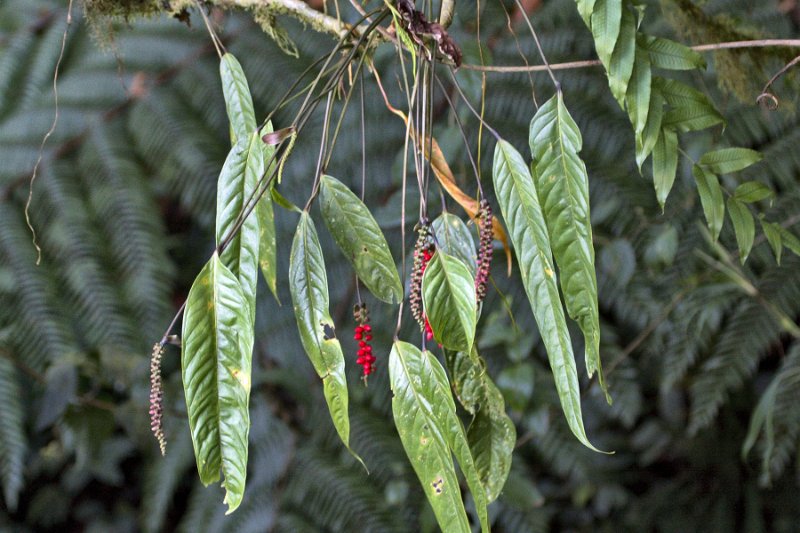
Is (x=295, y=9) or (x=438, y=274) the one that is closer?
(x=438, y=274)

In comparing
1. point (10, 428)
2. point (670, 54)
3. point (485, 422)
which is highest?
point (670, 54)

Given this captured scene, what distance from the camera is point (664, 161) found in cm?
64

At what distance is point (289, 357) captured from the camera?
1.82 metres

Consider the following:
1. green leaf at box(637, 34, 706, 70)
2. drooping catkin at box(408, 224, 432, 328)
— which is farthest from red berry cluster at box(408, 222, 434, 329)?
green leaf at box(637, 34, 706, 70)

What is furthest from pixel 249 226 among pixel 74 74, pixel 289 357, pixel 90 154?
pixel 74 74

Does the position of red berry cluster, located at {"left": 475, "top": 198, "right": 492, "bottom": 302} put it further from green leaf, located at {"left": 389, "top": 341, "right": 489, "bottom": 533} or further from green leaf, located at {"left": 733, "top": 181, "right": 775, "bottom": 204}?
green leaf, located at {"left": 733, "top": 181, "right": 775, "bottom": 204}

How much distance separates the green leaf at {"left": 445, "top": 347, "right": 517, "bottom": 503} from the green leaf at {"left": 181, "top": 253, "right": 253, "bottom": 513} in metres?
0.19

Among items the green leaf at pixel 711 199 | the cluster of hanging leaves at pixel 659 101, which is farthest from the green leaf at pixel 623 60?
the green leaf at pixel 711 199

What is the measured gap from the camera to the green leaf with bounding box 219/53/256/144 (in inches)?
25.2

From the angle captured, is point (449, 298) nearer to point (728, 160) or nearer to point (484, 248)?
point (484, 248)

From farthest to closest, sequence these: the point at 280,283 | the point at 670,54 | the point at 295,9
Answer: the point at 280,283 < the point at 295,9 < the point at 670,54

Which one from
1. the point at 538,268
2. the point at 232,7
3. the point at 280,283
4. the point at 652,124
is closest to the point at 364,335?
the point at 538,268

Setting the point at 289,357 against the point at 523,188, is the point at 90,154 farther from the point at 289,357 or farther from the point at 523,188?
the point at 523,188

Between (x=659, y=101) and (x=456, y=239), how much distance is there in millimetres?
178
